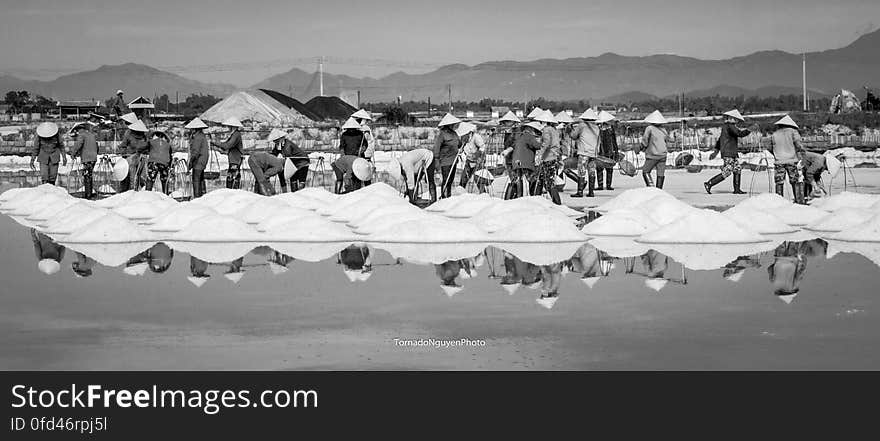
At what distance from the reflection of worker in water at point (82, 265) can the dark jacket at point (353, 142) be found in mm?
6091

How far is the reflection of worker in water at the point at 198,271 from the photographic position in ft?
34.4

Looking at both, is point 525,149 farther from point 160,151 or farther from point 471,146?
point 160,151

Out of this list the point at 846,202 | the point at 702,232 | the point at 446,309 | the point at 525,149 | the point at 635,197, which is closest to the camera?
the point at 446,309

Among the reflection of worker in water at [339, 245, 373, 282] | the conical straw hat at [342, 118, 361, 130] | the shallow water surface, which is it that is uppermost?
A: the conical straw hat at [342, 118, 361, 130]

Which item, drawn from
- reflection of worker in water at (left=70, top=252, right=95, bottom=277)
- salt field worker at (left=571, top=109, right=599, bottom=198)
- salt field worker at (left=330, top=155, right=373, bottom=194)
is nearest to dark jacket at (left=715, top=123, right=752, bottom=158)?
salt field worker at (left=571, top=109, right=599, bottom=198)

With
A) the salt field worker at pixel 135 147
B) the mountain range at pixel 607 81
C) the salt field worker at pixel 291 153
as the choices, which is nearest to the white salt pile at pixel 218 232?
the salt field worker at pixel 291 153

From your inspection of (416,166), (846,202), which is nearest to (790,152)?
(846,202)

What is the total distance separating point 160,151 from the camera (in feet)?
60.2

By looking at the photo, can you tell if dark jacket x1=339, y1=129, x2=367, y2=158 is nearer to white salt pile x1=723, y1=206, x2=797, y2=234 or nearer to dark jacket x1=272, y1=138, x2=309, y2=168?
dark jacket x1=272, y1=138, x2=309, y2=168

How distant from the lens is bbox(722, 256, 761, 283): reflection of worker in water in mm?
10531

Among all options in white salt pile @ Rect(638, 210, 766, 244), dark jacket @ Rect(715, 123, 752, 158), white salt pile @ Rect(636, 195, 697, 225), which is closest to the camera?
white salt pile @ Rect(638, 210, 766, 244)

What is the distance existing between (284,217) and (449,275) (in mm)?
3668

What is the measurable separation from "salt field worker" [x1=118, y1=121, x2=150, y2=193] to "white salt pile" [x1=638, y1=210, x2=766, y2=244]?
8962 millimetres

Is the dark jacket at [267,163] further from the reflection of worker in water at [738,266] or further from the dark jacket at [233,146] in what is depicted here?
the reflection of worker in water at [738,266]
